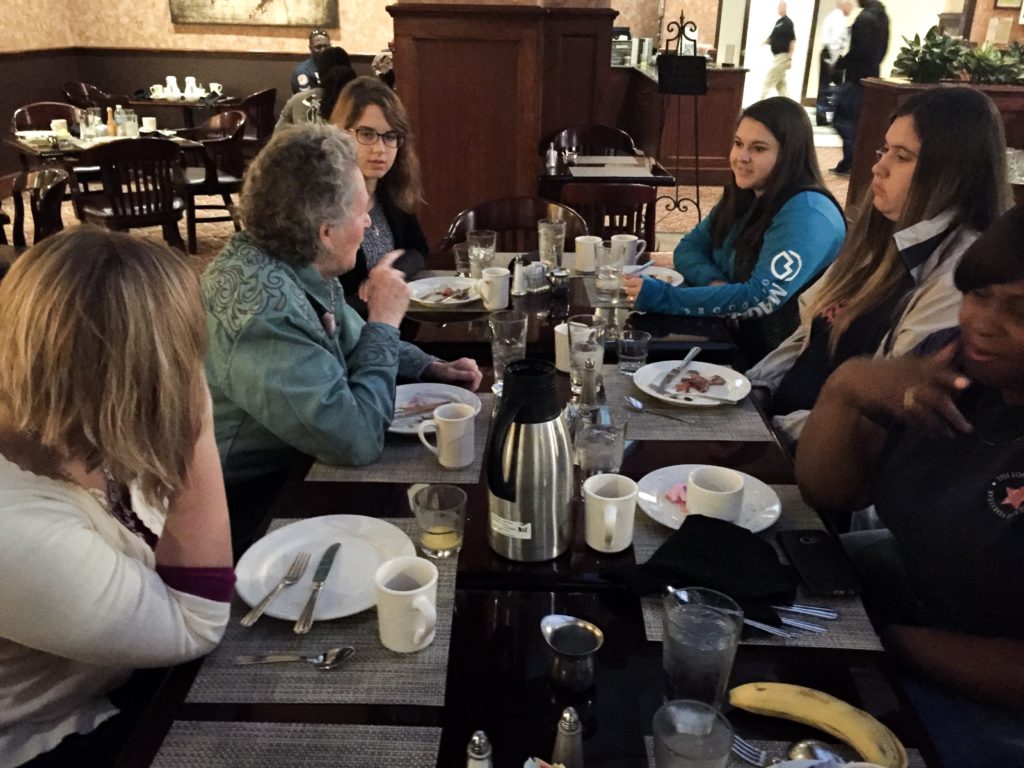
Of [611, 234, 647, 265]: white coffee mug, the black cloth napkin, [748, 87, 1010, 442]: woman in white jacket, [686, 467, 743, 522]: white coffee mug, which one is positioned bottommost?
the black cloth napkin

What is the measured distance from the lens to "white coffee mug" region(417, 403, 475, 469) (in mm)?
1365

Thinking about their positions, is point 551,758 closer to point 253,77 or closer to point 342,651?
point 342,651

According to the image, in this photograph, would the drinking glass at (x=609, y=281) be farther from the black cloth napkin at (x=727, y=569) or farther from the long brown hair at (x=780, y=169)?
the black cloth napkin at (x=727, y=569)

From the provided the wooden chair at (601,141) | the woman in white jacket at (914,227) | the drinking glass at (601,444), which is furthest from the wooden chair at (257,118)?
the drinking glass at (601,444)

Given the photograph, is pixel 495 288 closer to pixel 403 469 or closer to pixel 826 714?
pixel 403 469

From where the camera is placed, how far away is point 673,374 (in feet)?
5.73

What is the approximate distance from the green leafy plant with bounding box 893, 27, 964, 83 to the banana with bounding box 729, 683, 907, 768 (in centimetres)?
599

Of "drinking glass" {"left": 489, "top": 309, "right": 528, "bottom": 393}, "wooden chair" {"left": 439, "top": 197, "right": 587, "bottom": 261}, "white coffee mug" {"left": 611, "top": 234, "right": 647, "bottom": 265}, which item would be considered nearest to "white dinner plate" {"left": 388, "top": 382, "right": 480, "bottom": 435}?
"drinking glass" {"left": 489, "top": 309, "right": 528, "bottom": 393}

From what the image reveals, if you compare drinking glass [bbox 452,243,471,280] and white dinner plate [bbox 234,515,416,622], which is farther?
drinking glass [bbox 452,243,471,280]

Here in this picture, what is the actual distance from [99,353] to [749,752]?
2.63ft

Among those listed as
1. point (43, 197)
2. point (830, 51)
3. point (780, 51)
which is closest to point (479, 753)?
point (43, 197)

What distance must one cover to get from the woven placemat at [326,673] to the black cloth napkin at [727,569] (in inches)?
11.2

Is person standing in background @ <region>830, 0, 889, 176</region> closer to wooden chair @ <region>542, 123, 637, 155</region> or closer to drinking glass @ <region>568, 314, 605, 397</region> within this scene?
wooden chair @ <region>542, 123, 637, 155</region>

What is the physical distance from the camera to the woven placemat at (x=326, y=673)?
898mm
